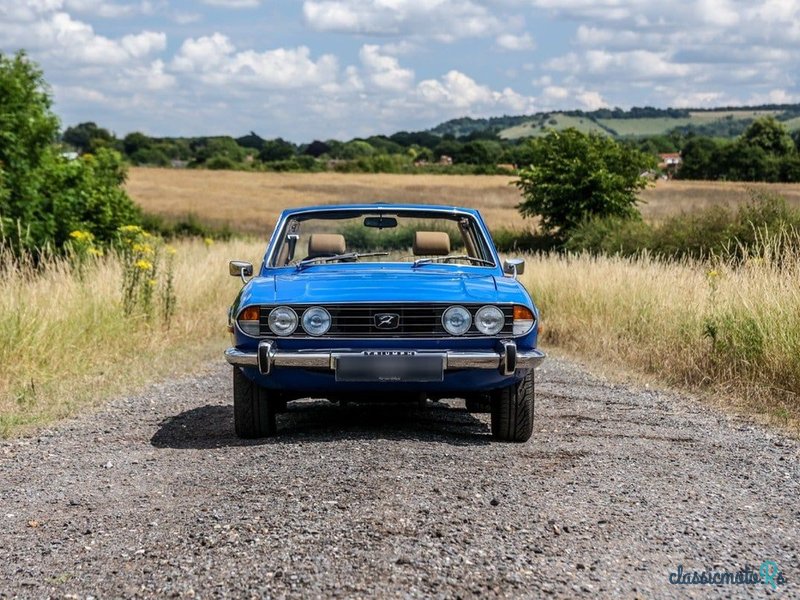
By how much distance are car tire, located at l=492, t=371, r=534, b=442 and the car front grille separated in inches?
17.7

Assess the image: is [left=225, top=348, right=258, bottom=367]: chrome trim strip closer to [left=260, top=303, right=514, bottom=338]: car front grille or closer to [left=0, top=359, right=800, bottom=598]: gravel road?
[left=260, top=303, right=514, bottom=338]: car front grille

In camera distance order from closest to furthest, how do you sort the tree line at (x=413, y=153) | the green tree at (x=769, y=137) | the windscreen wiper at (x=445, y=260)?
the windscreen wiper at (x=445, y=260) → the tree line at (x=413, y=153) → the green tree at (x=769, y=137)

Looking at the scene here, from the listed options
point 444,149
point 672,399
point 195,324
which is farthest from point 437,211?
point 444,149

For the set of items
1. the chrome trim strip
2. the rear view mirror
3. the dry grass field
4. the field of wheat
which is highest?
the rear view mirror

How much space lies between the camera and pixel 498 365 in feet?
21.2

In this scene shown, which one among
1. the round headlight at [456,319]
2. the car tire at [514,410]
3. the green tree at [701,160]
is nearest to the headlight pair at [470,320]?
the round headlight at [456,319]

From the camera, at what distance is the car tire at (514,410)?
22.4 feet

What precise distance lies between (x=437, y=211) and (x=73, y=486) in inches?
135

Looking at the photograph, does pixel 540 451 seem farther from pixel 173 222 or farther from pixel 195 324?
pixel 173 222

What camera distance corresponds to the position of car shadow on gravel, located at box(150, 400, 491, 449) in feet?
22.9

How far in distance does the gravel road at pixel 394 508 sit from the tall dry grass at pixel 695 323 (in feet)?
4.28

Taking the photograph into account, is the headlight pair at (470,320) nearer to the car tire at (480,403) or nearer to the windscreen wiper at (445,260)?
the car tire at (480,403)

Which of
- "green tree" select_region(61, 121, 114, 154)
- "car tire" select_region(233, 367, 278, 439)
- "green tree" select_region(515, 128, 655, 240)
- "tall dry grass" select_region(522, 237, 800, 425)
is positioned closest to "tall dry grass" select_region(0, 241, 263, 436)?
"car tire" select_region(233, 367, 278, 439)

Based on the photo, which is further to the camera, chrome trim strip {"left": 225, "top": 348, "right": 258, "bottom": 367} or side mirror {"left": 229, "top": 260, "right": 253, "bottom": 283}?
side mirror {"left": 229, "top": 260, "right": 253, "bottom": 283}
